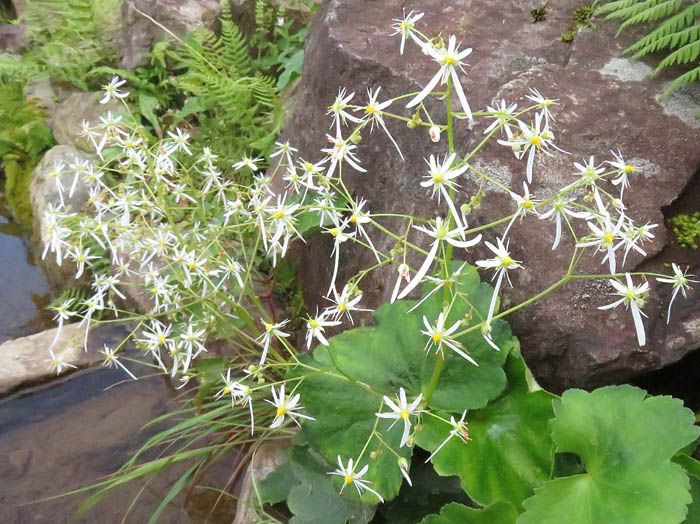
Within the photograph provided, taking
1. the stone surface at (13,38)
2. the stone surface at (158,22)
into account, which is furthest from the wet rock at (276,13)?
the stone surface at (13,38)

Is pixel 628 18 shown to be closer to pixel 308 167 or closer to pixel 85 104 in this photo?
pixel 308 167

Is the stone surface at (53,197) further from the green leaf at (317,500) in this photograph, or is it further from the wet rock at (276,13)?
the green leaf at (317,500)

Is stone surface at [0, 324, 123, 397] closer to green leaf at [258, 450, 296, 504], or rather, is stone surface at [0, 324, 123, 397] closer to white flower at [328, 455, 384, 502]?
green leaf at [258, 450, 296, 504]

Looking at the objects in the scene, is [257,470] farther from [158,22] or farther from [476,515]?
[158,22]

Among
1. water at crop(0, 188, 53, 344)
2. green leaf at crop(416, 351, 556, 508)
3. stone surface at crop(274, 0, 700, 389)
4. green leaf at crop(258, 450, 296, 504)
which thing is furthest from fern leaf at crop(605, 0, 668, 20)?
water at crop(0, 188, 53, 344)

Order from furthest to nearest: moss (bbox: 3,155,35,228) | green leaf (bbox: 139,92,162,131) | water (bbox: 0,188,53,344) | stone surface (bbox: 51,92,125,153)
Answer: moss (bbox: 3,155,35,228), stone surface (bbox: 51,92,125,153), green leaf (bbox: 139,92,162,131), water (bbox: 0,188,53,344)

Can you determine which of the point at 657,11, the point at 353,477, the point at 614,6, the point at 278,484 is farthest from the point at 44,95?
the point at 353,477
